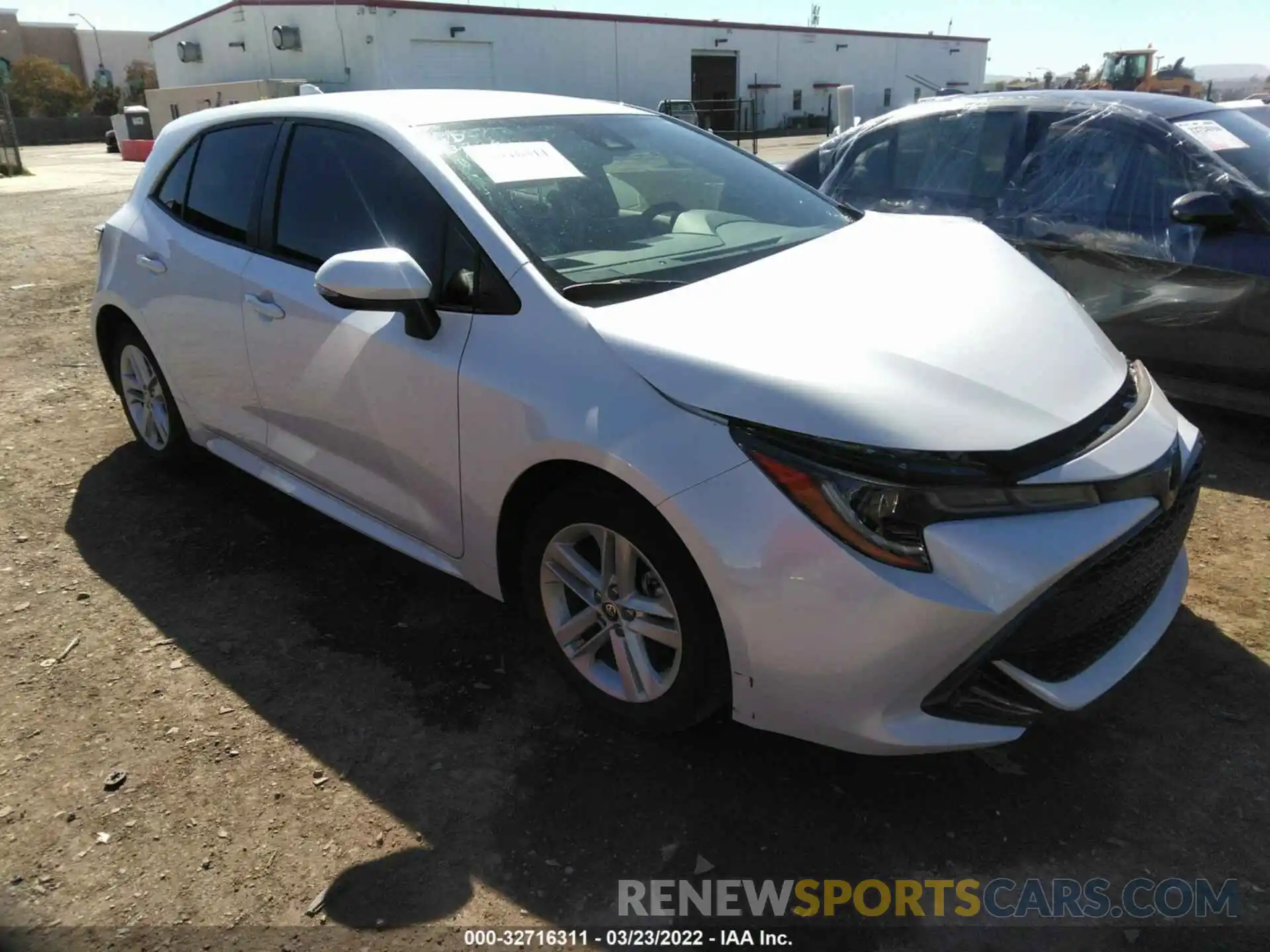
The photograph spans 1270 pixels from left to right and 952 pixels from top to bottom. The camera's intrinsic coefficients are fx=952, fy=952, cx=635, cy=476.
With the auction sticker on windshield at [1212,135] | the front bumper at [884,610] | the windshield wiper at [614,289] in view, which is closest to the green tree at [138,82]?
the auction sticker on windshield at [1212,135]

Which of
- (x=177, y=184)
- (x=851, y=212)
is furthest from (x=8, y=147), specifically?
(x=851, y=212)

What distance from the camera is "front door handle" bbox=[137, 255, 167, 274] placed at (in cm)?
396

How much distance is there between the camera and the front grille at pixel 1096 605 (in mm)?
2109

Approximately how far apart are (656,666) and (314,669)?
1216 mm

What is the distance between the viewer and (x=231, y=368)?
11.9 feet

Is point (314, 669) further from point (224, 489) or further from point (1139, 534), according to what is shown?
point (1139, 534)

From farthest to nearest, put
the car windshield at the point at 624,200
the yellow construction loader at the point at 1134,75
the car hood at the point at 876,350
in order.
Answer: the yellow construction loader at the point at 1134,75, the car windshield at the point at 624,200, the car hood at the point at 876,350

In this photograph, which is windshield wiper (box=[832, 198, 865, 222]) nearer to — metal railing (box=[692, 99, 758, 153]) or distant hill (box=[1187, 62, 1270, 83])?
metal railing (box=[692, 99, 758, 153])

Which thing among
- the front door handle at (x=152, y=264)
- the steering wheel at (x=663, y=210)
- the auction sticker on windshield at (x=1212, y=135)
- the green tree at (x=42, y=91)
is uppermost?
the green tree at (x=42, y=91)

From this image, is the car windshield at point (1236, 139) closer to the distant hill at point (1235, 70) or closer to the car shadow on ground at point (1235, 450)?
the car shadow on ground at point (1235, 450)

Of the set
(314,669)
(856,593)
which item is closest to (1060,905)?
(856,593)

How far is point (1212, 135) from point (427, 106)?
384 centimetres

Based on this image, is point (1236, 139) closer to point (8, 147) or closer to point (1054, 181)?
point (1054, 181)

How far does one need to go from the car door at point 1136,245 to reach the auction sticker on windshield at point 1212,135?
0.12 meters
